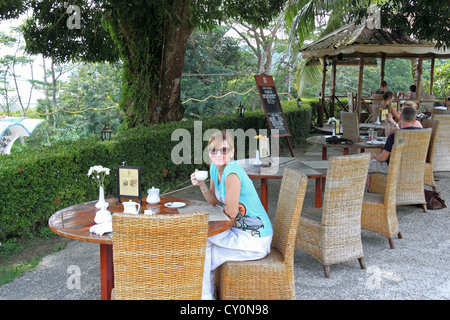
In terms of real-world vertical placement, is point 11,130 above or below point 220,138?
below

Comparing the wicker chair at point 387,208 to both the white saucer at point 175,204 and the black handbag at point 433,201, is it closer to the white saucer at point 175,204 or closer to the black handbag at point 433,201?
the black handbag at point 433,201

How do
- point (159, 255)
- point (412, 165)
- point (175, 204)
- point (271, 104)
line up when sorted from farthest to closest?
1. point (271, 104)
2. point (412, 165)
3. point (175, 204)
4. point (159, 255)

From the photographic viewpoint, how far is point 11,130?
1231 cm

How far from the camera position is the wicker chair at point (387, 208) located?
4141mm

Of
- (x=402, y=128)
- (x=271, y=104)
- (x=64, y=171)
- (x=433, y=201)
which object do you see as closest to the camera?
(x=64, y=171)

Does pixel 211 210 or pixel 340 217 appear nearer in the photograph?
pixel 211 210

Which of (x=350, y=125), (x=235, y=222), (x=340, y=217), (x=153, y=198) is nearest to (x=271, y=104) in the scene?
(x=350, y=125)

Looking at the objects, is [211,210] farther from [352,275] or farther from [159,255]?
[352,275]

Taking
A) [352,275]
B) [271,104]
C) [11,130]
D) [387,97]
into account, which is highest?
[387,97]

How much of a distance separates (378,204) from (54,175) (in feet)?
10.7

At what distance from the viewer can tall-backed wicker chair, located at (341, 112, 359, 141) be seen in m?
6.77

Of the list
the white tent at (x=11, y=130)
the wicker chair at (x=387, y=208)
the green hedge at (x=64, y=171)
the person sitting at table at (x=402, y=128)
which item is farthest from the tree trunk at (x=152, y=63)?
the white tent at (x=11, y=130)

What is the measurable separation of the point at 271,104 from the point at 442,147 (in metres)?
3.28
